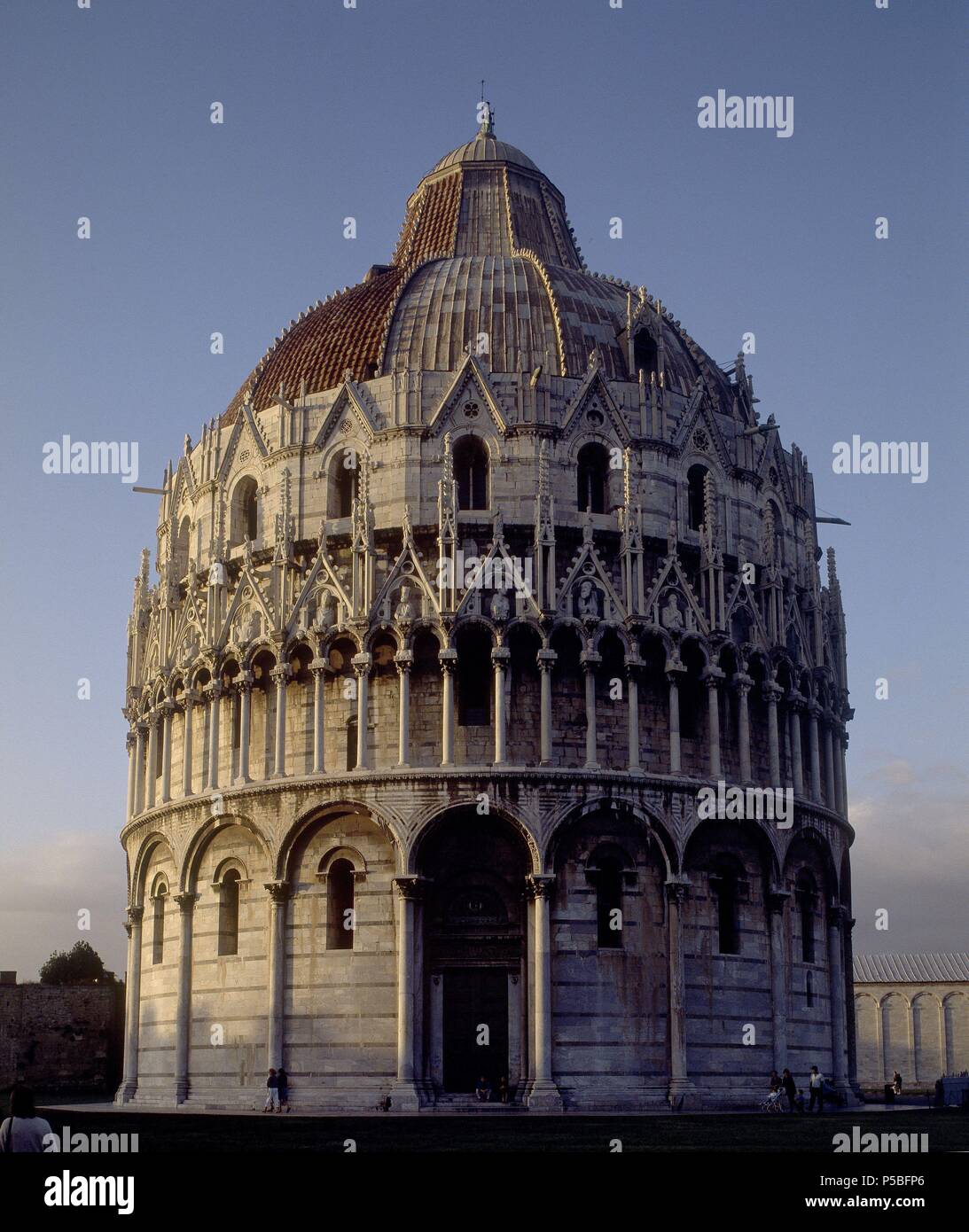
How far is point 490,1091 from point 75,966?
67103 millimetres

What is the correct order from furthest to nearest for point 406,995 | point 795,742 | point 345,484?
point 795,742, point 345,484, point 406,995

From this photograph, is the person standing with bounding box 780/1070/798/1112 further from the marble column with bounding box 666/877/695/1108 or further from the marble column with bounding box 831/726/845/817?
the marble column with bounding box 831/726/845/817

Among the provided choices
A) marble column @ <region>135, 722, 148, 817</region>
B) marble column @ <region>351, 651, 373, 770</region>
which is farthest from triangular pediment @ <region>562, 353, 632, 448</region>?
marble column @ <region>135, 722, 148, 817</region>

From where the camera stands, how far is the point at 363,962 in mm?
40750

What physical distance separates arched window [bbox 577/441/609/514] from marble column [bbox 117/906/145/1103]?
17197 mm

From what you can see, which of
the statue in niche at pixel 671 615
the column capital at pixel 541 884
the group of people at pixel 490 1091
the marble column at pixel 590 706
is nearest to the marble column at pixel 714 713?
the statue in niche at pixel 671 615

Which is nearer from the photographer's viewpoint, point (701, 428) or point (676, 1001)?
point (676, 1001)

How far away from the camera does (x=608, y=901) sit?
4141 centimetres

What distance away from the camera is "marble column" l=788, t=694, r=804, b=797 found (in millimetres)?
46094

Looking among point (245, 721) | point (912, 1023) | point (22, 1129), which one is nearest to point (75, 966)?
point (912, 1023)

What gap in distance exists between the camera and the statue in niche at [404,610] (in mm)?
41938

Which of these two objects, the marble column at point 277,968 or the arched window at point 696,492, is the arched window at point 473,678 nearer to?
the marble column at point 277,968

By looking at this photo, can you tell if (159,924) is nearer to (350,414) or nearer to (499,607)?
(499,607)

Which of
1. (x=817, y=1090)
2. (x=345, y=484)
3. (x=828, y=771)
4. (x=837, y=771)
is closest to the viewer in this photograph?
(x=817, y=1090)
